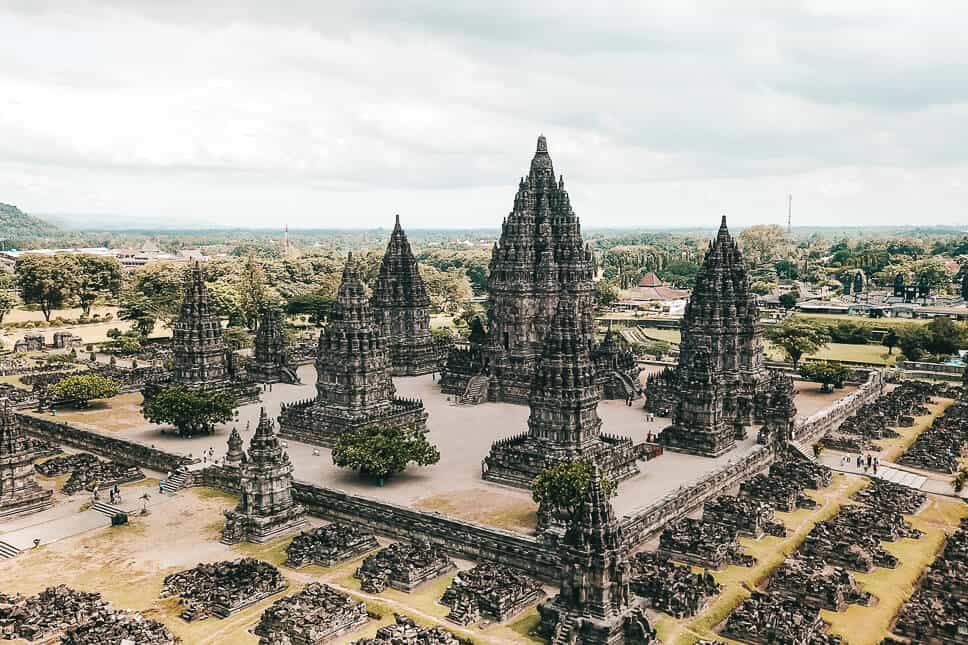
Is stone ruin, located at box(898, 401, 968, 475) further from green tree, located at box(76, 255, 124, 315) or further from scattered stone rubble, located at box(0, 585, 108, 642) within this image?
green tree, located at box(76, 255, 124, 315)

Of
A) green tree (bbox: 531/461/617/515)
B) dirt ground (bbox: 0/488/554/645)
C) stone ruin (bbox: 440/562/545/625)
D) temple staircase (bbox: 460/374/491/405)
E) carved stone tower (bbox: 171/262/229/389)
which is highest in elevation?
carved stone tower (bbox: 171/262/229/389)

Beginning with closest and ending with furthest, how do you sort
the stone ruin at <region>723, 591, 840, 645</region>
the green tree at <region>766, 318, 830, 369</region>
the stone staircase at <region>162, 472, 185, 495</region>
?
the stone ruin at <region>723, 591, 840, 645</region>, the stone staircase at <region>162, 472, 185, 495</region>, the green tree at <region>766, 318, 830, 369</region>

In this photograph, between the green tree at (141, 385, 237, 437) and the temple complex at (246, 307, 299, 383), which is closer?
the green tree at (141, 385, 237, 437)

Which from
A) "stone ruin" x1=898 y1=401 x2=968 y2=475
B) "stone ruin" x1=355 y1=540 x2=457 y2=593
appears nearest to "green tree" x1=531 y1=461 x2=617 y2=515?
"stone ruin" x1=355 y1=540 x2=457 y2=593

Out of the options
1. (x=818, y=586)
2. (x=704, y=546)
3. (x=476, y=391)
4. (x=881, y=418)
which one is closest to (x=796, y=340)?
(x=881, y=418)

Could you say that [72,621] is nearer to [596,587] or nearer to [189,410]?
[596,587]

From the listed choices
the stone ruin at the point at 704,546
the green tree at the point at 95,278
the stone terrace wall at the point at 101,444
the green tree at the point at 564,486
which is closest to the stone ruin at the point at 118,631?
the green tree at the point at 564,486

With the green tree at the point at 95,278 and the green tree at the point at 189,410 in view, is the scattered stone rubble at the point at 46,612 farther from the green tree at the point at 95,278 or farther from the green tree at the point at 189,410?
the green tree at the point at 95,278

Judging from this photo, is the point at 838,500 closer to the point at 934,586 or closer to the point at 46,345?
the point at 934,586
